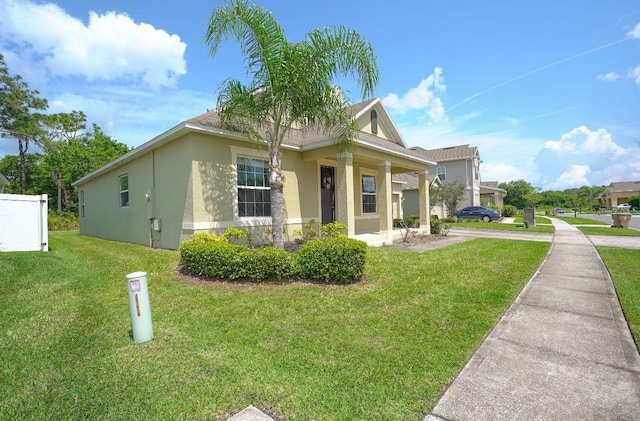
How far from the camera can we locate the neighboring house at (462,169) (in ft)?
104

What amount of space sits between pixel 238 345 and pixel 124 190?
11807mm

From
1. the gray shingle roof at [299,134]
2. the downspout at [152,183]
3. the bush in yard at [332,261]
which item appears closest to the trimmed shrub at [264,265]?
the bush in yard at [332,261]

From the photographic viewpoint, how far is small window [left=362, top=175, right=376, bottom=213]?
14.6 metres

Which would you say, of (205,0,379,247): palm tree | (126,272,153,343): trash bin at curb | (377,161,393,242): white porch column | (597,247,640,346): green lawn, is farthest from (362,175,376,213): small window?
(126,272,153,343): trash bin at curb

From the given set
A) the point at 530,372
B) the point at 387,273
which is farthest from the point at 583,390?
the point at 387,273

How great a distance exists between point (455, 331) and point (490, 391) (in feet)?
4.14

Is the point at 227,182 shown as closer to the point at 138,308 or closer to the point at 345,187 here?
the point at 345,187

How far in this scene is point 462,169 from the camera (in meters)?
32.0

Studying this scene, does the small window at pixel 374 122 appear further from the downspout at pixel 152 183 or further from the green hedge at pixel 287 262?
the downspout at pixel 152 183

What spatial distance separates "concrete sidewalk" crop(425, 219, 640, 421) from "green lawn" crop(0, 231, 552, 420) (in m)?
0.21

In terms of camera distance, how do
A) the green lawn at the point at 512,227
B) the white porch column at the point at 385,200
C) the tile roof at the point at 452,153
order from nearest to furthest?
the white porch column at the point at 385,200, the green lawn at the point at 512,227, the tile roof at the point at 452,153

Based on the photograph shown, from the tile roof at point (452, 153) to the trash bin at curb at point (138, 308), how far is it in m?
32.1

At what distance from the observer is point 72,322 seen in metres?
4.32

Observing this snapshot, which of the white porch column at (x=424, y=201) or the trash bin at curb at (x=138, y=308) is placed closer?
the trash bin at curb at (x=138, y=308)
